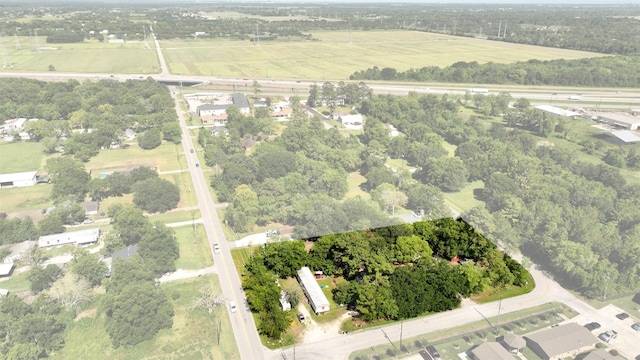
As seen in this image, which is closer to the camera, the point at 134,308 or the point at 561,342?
the point at 561,342

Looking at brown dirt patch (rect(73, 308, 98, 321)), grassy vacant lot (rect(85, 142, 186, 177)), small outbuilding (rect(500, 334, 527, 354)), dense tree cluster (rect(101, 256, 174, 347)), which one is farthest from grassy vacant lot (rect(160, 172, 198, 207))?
small outbuilding (rect(500, 334, 527, 354))

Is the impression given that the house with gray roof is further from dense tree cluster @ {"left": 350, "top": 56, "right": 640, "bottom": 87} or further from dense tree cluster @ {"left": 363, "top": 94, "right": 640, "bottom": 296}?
dense tree cluster @ {"left": 350, "top": 56, "right": 640, "bottom": 87}

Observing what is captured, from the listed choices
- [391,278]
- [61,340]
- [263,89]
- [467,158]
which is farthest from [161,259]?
[263,89]

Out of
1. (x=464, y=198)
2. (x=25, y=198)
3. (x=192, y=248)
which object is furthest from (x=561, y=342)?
(x=25, y=198)

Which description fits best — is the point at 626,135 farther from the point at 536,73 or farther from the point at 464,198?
the point at 536,73

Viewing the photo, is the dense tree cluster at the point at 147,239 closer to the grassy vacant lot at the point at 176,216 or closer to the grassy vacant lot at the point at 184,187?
the grassy vacant lot at the point at 176,216

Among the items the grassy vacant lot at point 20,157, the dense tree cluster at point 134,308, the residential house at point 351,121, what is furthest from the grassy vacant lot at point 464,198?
the grassy vacant lot at point 20,157
